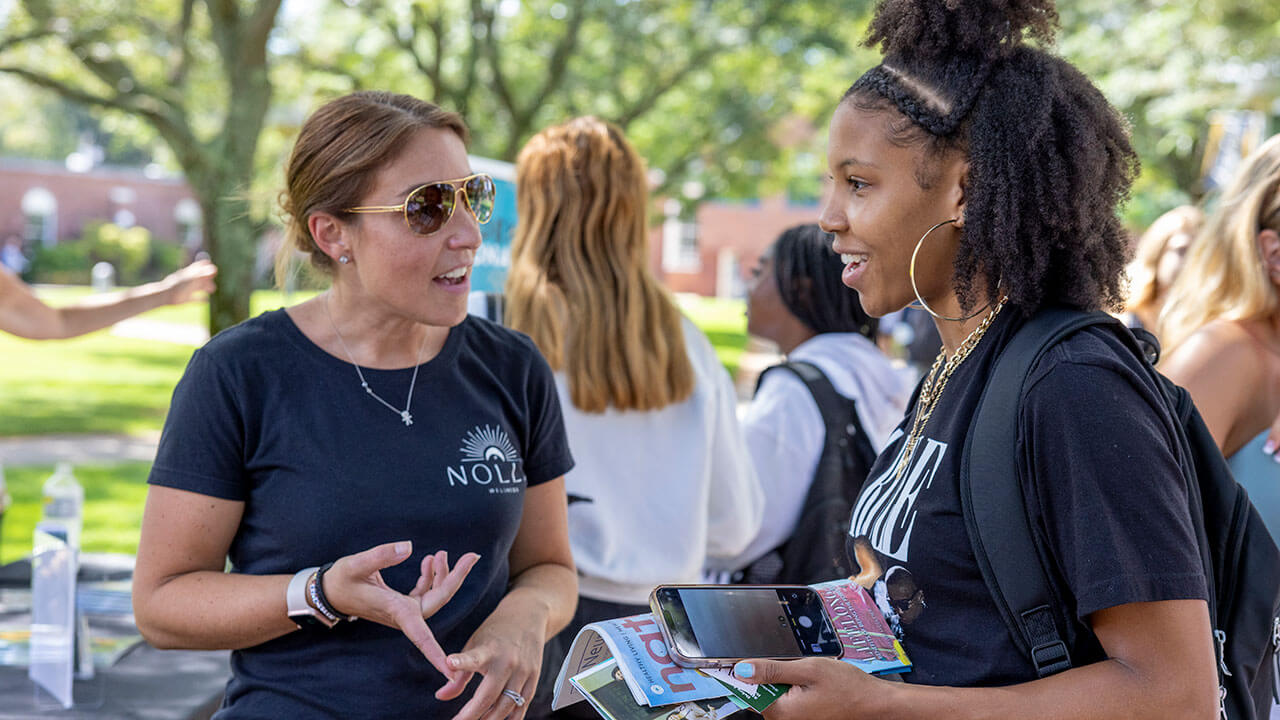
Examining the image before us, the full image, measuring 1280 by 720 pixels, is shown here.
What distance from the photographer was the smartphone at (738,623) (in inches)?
60.1

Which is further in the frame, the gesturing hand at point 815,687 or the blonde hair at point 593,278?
the blonde hair at point 593,278

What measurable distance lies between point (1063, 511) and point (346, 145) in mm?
1583

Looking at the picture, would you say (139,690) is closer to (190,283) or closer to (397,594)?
(190,283)

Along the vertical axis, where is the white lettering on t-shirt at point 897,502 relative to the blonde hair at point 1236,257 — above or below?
below

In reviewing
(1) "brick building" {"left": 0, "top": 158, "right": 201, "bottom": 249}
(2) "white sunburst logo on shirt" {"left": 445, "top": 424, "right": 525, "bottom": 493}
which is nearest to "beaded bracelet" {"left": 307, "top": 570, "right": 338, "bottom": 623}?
(2) "white sunburst logo on shirt" {"left": 445, "top": 424, "right": 525, "bottom": 493}

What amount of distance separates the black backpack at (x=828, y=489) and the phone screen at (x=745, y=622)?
1.58 m

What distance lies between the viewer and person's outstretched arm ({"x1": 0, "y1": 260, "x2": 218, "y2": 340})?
3457 mm

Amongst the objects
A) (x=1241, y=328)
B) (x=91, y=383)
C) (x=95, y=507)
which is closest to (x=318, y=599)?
(x=1241, y=328)

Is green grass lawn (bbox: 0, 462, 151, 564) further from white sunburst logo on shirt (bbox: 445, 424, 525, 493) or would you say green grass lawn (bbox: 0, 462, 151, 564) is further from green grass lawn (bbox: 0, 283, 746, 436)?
white sunburst logo on shirt (bbox: 445, 424, 525, 493)

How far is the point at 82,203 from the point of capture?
159 ft

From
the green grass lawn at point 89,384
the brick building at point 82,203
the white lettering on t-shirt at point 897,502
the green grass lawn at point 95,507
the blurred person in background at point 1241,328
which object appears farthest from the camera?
the brick building at point 82,203

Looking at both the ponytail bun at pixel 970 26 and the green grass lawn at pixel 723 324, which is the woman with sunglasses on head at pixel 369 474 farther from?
the green grass lawn at pixel 723 324

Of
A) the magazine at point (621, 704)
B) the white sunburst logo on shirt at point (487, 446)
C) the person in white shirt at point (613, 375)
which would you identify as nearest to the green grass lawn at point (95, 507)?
the person in white shirt at point (613, 375)

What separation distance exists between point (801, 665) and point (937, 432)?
43 cm
